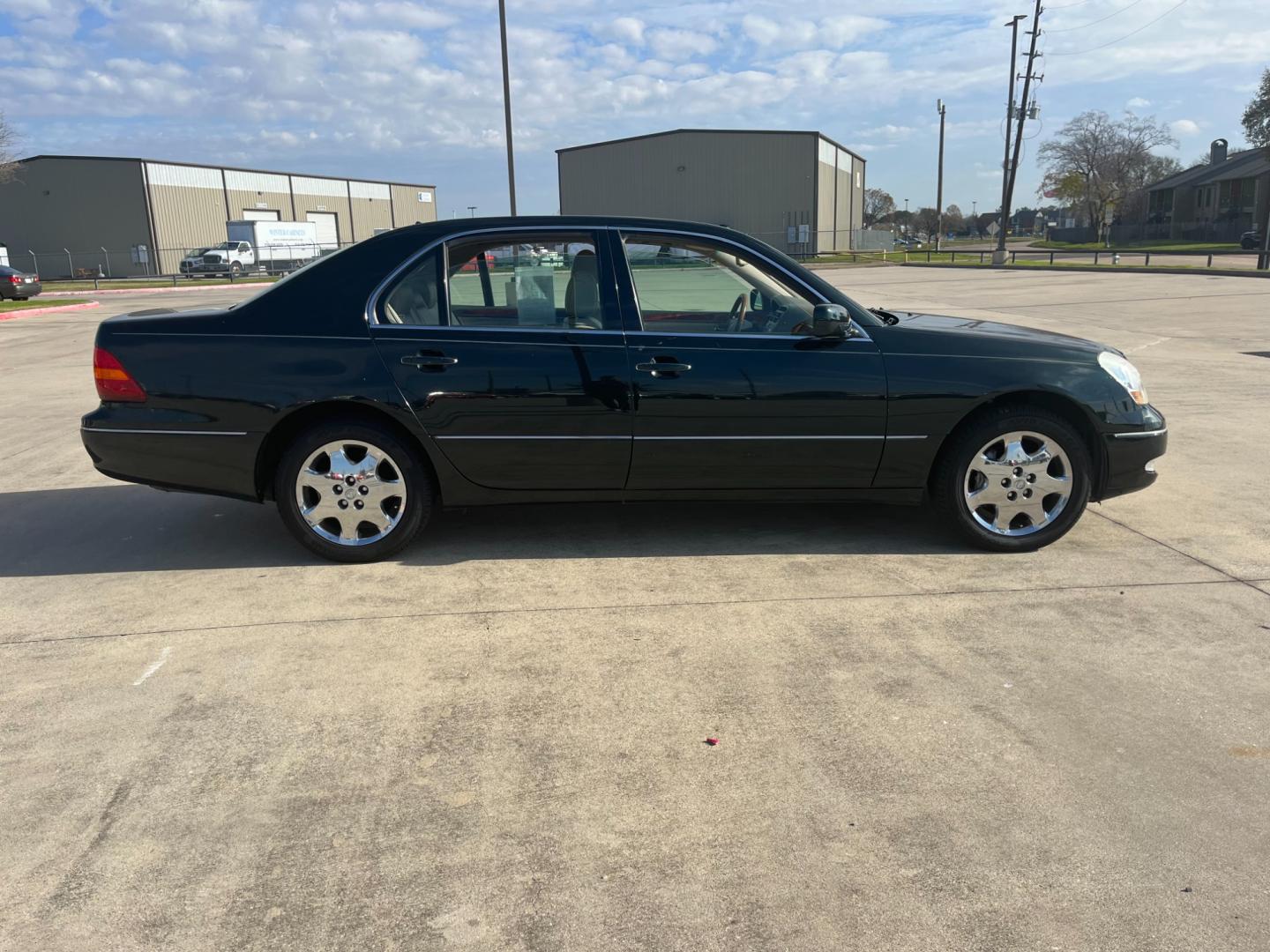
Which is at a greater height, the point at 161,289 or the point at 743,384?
the point at 743,384

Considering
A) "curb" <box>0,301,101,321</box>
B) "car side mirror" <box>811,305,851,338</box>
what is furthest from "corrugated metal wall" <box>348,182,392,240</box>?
"car side mirror" <box>811,305,851,338</box>

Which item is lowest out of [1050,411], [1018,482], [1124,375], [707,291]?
[1018,482]

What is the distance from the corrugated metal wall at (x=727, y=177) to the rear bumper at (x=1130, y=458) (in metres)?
62.5

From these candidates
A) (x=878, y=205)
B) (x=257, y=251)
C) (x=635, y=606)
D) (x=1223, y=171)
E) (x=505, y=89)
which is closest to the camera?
(x=635, y=606)

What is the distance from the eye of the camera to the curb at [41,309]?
23781 millimetres

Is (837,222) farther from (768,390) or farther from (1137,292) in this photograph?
(768,390)

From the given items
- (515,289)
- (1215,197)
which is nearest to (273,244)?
(515,289)

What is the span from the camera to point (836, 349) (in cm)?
473

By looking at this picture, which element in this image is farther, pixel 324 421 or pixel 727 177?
pixel 727 177

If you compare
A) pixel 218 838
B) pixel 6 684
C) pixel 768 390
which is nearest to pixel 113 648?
pixel 6 684

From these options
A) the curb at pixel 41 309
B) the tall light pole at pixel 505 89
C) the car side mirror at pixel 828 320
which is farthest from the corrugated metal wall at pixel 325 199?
the car side mirror at pixel 828 320

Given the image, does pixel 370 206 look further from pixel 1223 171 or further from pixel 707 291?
pixel 707 291

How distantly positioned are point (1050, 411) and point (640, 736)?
115 inches

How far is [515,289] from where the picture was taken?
4754 millimetres
